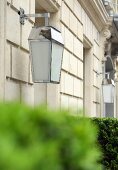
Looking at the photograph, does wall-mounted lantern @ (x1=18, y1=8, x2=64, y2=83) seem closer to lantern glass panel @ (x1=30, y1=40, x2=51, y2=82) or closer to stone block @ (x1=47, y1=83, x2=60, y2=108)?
lantern glass panel @ (x1=30, y1=40, x2=51, y2=82)

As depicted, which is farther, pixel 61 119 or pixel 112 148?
pixel 112 148

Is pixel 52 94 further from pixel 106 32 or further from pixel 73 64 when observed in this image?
pixel 106 32

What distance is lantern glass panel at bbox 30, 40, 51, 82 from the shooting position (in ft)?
22.6

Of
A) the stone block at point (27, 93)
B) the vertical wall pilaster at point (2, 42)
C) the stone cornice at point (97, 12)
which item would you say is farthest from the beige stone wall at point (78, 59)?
the vertical wall pilaster at point (2, 42)

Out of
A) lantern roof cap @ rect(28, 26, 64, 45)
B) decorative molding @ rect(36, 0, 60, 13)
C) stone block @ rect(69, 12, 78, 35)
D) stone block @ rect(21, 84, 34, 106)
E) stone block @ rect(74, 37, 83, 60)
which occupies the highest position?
stone block @ rect(69, 12, 78, 35)

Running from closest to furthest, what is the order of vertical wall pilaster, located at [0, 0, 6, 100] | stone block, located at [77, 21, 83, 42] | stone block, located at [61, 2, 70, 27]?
vertical wall pilaster, located at [0, 0, 6, 100]
stone block, located at [61, 2, 70, 27]
stone block, located at [77, 21, 83, 42]

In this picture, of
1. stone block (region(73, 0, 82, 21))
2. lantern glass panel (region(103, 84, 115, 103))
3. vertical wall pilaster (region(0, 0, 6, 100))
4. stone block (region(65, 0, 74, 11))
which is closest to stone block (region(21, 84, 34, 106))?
vertical wall pilaster (region(0, 0, 6, 100))

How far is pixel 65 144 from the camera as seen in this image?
1.40 meters

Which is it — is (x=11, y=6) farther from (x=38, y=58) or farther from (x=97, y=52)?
(x=97, y=52)

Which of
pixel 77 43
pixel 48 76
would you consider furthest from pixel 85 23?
pixel 48 76

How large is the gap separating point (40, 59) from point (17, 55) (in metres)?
0.44

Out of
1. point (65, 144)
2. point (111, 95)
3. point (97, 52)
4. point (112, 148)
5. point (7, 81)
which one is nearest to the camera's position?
point (65, 144)

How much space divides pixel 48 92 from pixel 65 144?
8.62m

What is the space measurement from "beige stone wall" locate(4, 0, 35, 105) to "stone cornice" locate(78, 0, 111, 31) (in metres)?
6.16
